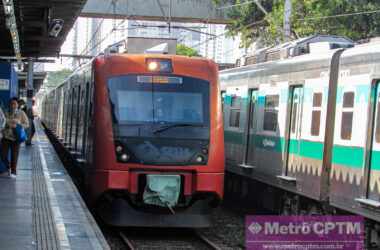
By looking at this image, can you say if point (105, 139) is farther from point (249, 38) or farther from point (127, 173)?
point (249, 38)

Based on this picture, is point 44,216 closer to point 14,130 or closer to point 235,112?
point 14,130

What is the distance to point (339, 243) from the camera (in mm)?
8930

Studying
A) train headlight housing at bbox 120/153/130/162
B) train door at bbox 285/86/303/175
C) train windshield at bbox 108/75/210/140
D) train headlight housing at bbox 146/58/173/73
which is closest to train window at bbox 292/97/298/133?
train door at bbox 285/86/303/175

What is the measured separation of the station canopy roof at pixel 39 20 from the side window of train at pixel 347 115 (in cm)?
597

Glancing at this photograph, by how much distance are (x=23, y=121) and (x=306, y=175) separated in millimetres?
6511

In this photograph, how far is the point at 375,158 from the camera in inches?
382

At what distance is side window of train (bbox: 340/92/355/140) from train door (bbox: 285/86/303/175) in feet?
5.47

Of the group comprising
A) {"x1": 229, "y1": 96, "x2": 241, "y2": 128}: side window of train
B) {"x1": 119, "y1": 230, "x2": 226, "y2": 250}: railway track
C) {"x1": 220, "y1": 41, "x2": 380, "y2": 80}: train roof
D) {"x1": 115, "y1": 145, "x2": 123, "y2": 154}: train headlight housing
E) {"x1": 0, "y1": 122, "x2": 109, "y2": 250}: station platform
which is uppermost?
{"x1": 220, "y1": 41, "x2": 380, "y2": 80}: train roof

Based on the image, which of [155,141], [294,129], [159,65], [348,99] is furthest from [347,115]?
[159,65]

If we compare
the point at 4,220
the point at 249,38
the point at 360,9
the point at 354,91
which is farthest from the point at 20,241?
the point at 249,38

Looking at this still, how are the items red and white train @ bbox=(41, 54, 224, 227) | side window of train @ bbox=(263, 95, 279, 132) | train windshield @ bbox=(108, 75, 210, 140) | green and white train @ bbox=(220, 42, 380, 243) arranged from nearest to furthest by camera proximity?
green and white train @ bbox=(220, 42, 380, 243)
red and white train @ bbox=(41, 54, 224, 227)
train windshield @ bbox=(108, 75, 210, 140)
side window of train @ bbox=(263, 95, 279, 132)

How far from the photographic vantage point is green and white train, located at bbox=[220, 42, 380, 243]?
32.9ft

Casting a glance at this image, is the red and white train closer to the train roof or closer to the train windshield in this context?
the train windshield

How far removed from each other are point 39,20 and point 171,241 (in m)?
8.19
